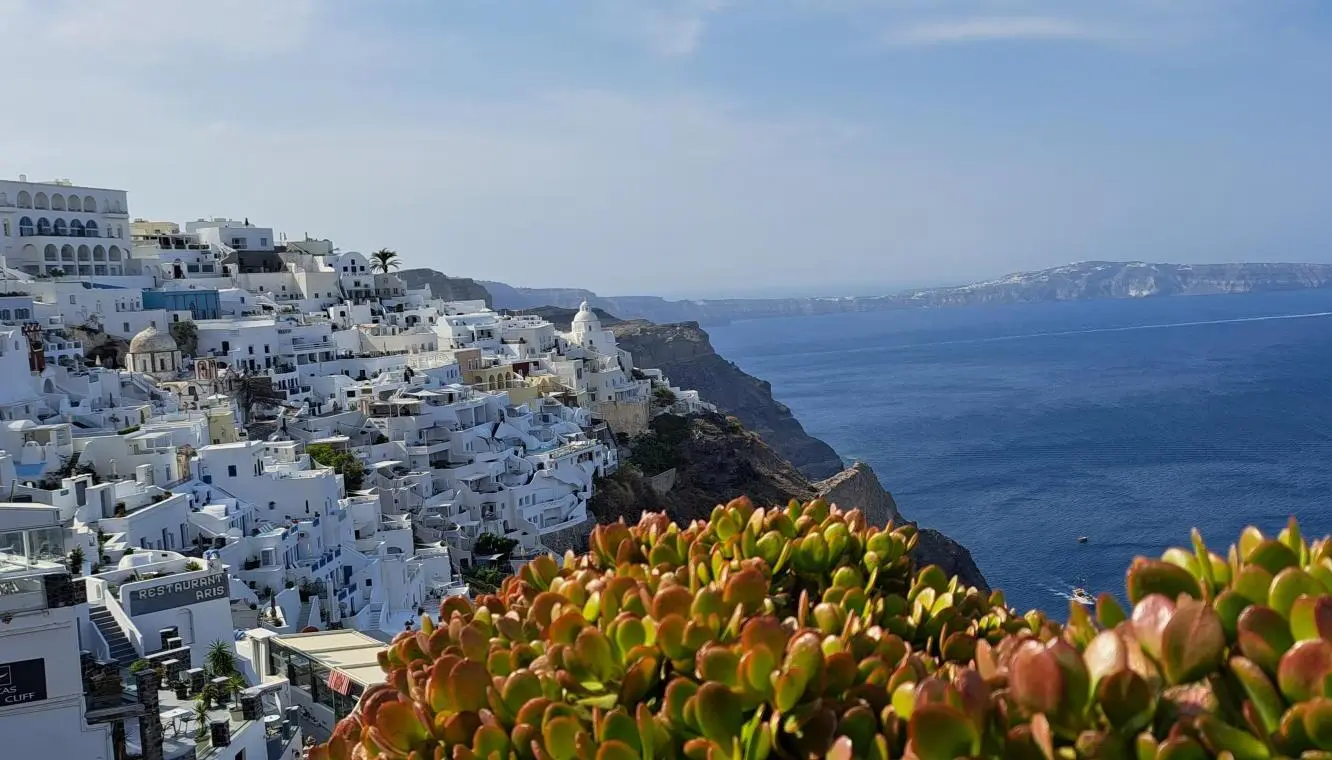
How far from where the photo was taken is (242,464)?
91.4 feet

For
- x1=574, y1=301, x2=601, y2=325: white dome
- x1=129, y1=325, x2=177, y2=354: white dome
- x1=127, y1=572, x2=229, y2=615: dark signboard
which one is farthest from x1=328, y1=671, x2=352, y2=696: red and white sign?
x1=574, y1=301, x2=601, y2=325: white dome

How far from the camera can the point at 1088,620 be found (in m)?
3.63

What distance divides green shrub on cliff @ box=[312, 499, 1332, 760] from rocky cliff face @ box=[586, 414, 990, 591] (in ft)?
109

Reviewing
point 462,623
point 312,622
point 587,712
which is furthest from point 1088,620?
point 312,622

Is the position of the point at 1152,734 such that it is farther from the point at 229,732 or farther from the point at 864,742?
the point at 229,732

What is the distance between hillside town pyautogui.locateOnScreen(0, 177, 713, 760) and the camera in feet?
39.8

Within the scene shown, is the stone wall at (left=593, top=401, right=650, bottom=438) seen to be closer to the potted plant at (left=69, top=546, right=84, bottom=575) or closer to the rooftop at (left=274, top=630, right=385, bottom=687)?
the potted plant at (left=69, top=546, right=84, bottom=575)

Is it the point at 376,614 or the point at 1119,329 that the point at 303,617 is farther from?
the point at 1119,329

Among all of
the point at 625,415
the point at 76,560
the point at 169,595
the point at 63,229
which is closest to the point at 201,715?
the point at 169,595

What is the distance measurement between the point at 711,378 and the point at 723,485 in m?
46.0

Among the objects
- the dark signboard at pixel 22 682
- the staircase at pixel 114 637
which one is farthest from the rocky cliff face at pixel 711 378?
the dark signboard at pixel 22 682

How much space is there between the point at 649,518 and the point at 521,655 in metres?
1.53

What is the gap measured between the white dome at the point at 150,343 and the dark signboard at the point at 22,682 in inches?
1229

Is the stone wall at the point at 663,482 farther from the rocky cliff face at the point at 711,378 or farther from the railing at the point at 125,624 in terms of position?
the rocky cliff face at the point at 711,378
